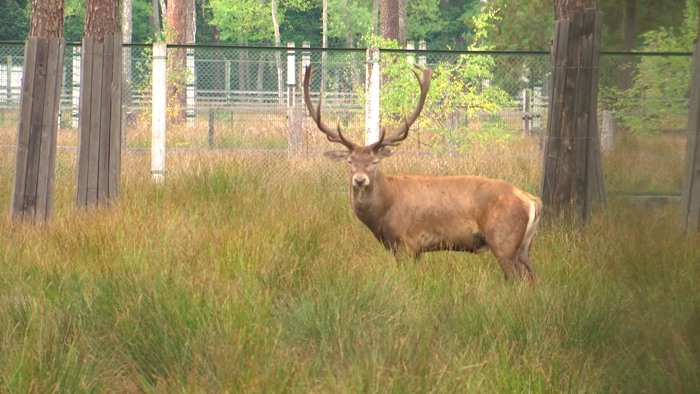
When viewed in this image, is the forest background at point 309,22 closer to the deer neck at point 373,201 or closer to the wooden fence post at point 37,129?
the deer neck at point 373,201

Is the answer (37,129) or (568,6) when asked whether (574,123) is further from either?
(37,129)

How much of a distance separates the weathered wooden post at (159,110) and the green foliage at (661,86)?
27.1ft

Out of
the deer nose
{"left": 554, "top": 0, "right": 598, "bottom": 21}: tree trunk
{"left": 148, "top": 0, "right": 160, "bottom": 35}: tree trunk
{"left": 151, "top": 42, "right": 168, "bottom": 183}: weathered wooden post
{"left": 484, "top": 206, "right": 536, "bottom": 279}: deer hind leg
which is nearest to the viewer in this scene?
{"left": 484, "top": 206, "right": 536, "bottom": 279}: deer hind leg

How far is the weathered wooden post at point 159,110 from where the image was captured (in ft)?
36.7

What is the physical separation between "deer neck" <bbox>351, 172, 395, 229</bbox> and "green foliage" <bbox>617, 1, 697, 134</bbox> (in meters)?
3.45

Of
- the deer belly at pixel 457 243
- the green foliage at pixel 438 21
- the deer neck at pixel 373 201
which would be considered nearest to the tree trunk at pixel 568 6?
the deer neck at pixel 373 201

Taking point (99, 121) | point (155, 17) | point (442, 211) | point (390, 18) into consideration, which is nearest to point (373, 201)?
point (442, 211)

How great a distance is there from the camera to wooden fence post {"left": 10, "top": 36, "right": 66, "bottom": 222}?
803cm

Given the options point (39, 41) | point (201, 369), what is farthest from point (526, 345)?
point (39, 41)

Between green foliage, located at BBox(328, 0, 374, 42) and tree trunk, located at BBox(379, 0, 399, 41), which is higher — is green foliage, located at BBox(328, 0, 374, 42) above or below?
above

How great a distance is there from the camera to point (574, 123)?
8.16 meters

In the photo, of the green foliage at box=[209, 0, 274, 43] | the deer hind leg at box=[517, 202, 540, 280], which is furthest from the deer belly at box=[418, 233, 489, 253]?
the green foliage at box=[209, 0, 274, 43]

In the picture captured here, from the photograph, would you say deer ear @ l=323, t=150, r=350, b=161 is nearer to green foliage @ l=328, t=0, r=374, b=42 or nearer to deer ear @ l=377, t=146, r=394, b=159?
deer ear @ l=377, t=146, r=394, b=159

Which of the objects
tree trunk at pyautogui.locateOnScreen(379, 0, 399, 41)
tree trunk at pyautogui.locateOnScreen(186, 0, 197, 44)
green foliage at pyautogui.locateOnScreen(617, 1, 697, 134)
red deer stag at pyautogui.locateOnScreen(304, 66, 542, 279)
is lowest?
red deer stag at pyautogui.locateOnScreen(304, 66, 542, 279)
